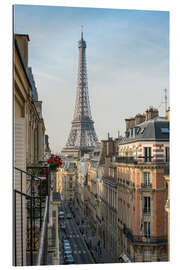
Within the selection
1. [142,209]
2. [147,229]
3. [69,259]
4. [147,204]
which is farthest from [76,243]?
[147,204]

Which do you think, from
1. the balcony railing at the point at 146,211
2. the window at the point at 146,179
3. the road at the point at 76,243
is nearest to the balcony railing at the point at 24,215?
the balcony railing at the point at 146,211

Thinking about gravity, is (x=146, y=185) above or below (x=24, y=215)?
below

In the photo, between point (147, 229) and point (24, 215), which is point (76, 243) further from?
point (24, 215)

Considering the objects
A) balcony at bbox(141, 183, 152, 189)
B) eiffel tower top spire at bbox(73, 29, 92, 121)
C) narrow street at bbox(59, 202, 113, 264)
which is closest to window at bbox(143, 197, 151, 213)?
balcony at bbox(141, 183, 152, 189)

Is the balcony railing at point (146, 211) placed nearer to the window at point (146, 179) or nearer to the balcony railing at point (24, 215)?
the window at point (146, 179)

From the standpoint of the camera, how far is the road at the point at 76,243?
17641 millimetres

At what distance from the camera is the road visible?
1764 cm

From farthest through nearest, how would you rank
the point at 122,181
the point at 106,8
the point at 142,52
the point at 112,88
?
the point at 122,181, the point at 112,88, the point at 142,52, the point at 106,8

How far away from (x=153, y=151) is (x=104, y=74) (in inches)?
142

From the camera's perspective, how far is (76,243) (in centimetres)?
2233

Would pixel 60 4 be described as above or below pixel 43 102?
above
